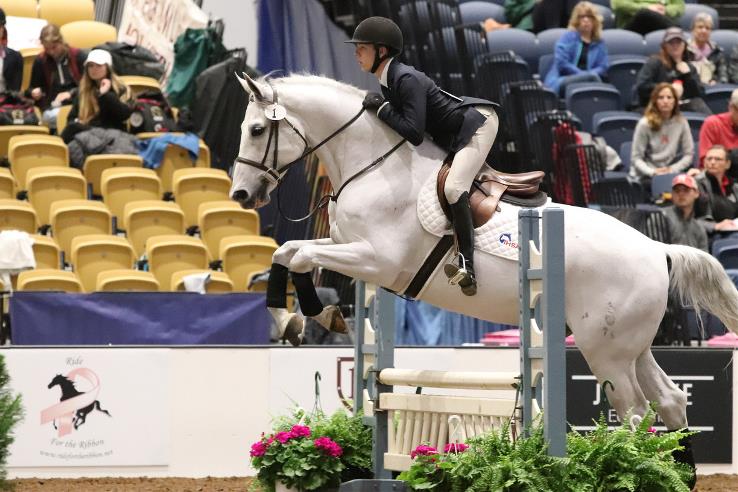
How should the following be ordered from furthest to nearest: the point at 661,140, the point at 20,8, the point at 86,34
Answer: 1. the point at 20,8
2. the point at 86,34
3. the point at 661,140

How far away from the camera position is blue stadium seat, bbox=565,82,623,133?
13695mm

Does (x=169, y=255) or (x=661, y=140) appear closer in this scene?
(x=169, y=255)

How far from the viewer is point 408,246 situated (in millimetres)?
6340

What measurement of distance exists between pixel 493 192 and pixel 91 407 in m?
3.31

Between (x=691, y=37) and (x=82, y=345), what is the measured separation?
9.28m

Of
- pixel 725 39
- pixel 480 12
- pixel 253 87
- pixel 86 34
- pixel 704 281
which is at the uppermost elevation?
pixel 480 12

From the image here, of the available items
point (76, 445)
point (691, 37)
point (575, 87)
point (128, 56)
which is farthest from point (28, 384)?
point (691, 37)

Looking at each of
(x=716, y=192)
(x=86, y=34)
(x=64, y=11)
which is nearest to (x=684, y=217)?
(x=716, y=192)

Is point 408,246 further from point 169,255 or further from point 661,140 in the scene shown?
point 661,140

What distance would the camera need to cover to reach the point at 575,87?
1375 centimetres

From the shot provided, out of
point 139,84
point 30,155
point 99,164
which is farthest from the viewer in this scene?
point 139,84

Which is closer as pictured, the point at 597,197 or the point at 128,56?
the point at 597,197

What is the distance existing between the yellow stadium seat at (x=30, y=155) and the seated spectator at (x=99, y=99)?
14.4 inches

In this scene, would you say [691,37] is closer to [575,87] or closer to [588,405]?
[575,87]
